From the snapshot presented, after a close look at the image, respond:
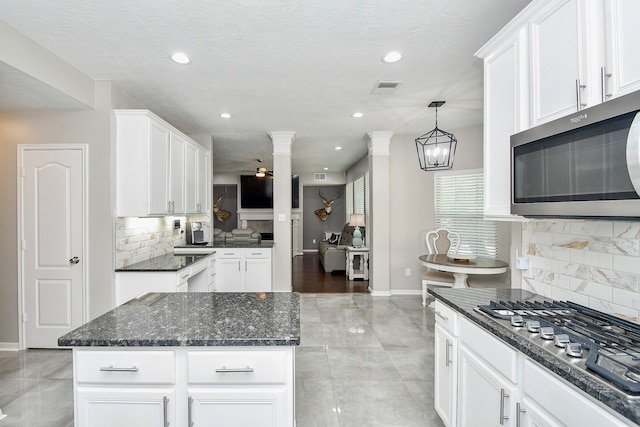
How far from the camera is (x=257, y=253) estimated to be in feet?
15.2

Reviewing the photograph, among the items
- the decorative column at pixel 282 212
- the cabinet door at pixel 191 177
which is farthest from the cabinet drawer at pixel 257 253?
the cabinet door at pixel 191 177

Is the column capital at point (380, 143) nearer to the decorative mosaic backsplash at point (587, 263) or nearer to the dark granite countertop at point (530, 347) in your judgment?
the decorative mosaic backsplash at point (587, 263)

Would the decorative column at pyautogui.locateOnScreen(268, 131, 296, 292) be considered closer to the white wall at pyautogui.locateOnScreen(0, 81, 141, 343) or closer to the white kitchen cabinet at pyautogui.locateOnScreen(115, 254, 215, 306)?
the white kitchen cabinet at pyautogui.locateOnScreen(115, 254, 215, 306)

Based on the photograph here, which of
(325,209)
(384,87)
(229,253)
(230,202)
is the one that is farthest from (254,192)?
(384,87)

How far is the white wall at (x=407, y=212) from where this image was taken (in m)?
5.29

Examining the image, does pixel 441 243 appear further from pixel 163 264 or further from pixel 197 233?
pixel 163 264

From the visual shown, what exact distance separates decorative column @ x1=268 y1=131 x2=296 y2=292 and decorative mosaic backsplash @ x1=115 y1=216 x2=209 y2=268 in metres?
1.50

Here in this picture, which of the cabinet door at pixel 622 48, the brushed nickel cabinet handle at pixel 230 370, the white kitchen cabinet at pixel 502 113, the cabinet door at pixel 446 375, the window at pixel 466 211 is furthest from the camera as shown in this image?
the window at pixel 466 211

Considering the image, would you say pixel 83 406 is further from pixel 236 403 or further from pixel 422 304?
pixel 422 304

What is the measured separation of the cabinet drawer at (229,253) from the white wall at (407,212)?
2.47m

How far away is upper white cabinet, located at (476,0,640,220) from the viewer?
44.8 inches

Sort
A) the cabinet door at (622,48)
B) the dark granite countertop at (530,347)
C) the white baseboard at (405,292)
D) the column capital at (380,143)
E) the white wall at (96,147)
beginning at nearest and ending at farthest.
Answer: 1. the dark granite countertop at (530,347)
2. the cabinet door at (622,48)
3. the white wall at (96,147)
4. the column capital at (380,143)
5. the white baseboard at (405,292)

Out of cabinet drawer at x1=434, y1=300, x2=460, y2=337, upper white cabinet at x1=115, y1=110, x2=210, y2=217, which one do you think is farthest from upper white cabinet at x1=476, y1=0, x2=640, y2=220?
upper white cabinet at x1=115, y1=110, x2=210, y2=217

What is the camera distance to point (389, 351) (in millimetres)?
3158
